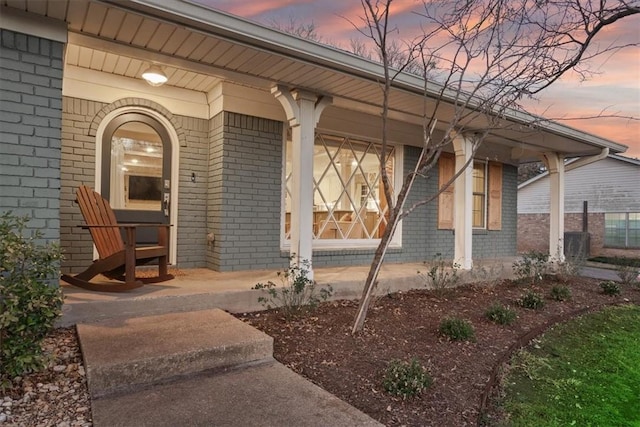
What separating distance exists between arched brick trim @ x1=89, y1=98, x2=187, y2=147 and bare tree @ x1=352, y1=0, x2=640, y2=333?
2.68 metres

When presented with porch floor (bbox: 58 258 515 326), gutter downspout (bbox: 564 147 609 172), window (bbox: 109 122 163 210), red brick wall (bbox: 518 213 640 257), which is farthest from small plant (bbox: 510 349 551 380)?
red brick wall (bbox: 518 213 640 257)

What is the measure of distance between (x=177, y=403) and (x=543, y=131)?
6498mm

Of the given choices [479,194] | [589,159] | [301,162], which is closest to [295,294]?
[301,162]

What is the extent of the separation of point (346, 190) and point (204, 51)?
11.4ft

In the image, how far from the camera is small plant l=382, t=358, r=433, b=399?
2455 mm

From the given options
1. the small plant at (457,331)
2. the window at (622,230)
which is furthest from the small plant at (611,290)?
the window at (622,230)

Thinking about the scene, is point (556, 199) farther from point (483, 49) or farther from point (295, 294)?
point (295, 294)

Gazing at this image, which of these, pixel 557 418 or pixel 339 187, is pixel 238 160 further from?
pixel 557 418

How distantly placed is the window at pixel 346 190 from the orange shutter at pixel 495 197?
9.62ft

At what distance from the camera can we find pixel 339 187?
6.56 metres

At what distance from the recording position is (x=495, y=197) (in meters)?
8.81

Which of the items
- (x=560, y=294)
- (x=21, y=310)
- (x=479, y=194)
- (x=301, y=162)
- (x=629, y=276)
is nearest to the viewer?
(x=21, y=310)

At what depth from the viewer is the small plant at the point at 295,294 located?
12.7ft

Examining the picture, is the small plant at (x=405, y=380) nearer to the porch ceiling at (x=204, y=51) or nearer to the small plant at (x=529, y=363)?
the small plant at (x=529, y=363)
